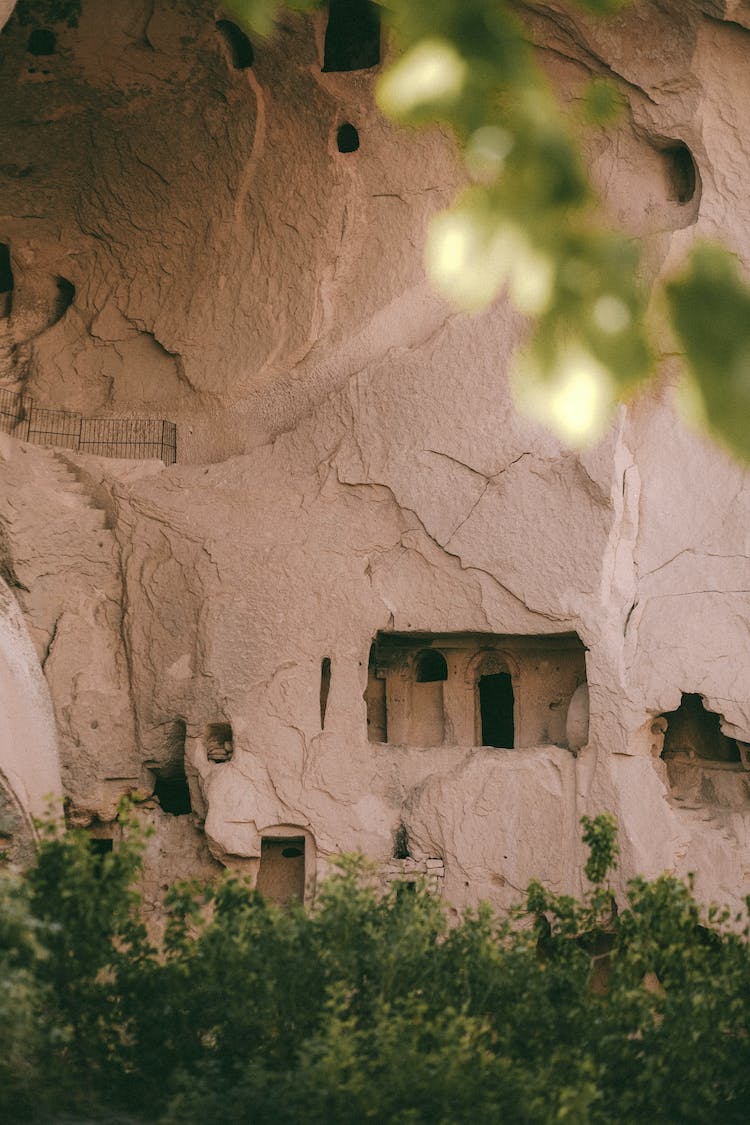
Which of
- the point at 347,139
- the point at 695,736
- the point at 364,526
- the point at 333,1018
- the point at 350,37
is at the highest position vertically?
the point at 350,37

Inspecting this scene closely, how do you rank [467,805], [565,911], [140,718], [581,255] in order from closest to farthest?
[581,255], [565,911], [467,805], [140,718]

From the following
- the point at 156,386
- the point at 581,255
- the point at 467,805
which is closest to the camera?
the point at 581,255

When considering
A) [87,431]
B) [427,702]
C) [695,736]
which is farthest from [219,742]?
[695,736]

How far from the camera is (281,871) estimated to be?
1472 cm

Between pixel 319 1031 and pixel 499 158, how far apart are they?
6.33 m

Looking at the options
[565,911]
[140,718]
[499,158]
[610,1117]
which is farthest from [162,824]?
[499,158]

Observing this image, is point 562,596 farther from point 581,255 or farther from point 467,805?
point 581,255

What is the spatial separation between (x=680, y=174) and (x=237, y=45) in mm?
4794

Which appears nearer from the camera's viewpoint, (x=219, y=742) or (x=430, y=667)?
(x=219, y=742)

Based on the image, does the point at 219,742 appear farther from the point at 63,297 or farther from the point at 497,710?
the point at 63,297

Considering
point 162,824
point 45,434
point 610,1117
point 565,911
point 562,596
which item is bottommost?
point 610,1117

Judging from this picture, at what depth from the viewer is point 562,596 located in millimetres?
13781

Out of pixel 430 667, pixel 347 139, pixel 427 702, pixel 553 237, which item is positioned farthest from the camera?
pixel 430 667

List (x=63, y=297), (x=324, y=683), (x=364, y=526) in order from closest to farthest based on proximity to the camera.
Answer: (x=364, y=526), (x=324, y=683), (x=63, y=297)
